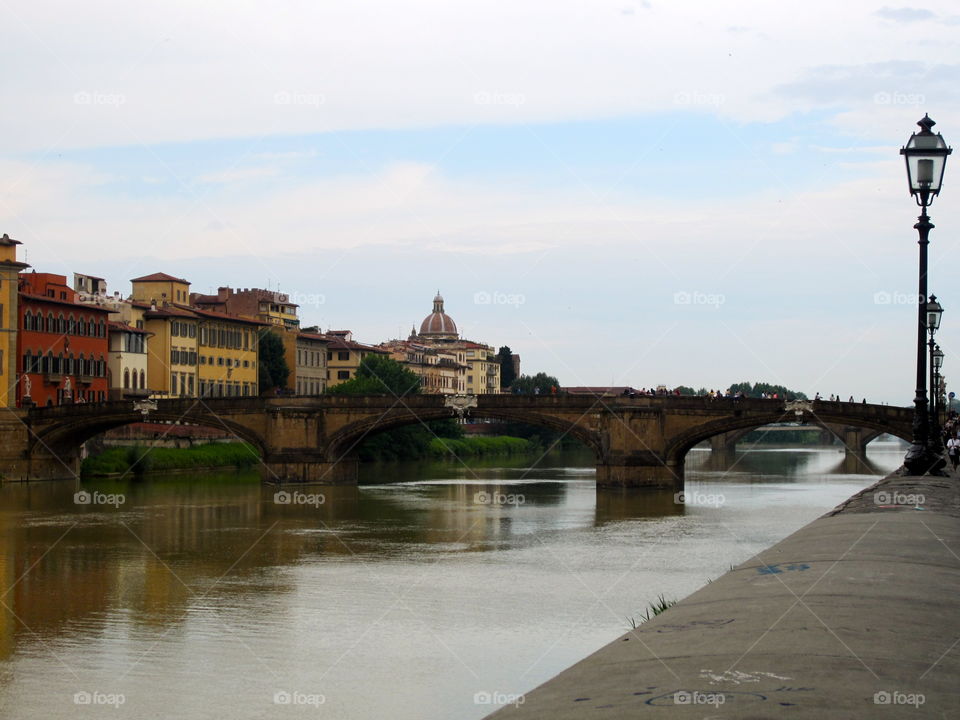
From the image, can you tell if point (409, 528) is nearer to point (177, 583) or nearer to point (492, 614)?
point (177, 583)

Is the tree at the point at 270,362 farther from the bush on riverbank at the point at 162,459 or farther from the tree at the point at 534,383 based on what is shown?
the tree at the point at 534,383

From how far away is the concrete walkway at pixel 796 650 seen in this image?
14.1ft

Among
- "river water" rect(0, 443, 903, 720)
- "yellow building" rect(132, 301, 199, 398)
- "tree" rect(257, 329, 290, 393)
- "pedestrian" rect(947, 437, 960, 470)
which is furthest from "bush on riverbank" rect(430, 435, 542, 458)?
"pedestrian" rect(947, 437, 960, 470)

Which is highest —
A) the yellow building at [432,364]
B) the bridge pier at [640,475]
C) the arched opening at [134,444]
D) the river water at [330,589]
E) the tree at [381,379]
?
the yellow building at [432,364]

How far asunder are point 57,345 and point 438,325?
336 ft

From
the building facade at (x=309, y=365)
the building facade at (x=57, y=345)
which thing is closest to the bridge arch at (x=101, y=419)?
the building facade at (x=57, y=345)

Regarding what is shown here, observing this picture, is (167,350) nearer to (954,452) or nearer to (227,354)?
(227,354)

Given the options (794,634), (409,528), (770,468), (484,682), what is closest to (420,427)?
(770,468)

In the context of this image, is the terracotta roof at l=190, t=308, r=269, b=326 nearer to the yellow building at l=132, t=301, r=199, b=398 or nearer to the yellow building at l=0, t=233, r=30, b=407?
the yellow building at l=132, t=301, r=199, b=398

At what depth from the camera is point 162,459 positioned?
6875 cm

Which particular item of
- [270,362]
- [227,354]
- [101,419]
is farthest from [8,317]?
[270,362]

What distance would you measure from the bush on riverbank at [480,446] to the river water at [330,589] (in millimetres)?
36469

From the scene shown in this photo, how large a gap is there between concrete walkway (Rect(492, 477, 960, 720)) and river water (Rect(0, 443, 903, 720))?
26.3 feet

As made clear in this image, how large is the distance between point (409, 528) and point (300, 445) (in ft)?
77.2
